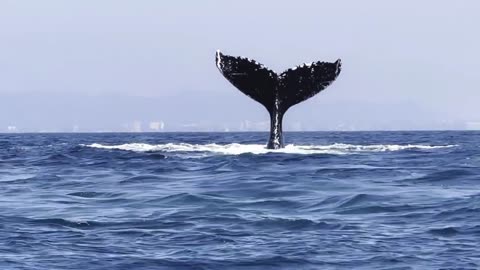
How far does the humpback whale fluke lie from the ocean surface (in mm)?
2518

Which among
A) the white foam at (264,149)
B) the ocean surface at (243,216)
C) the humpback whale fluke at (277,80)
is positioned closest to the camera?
the ocean surface at (243,216)

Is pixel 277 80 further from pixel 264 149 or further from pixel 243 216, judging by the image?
pixel 243 216

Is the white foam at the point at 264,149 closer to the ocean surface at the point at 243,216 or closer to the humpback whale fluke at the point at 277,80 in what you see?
the humpback whale fluke at the point at 277,80

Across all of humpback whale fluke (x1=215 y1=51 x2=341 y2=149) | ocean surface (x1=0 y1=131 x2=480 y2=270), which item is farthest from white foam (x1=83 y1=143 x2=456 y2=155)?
ocean surface (x1=0 y1=131 x2=480 y2=270)

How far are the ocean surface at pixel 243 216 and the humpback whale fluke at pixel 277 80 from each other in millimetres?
2518

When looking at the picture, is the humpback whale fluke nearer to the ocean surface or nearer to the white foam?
the white foam

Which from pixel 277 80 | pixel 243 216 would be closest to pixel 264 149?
pixel 277 80

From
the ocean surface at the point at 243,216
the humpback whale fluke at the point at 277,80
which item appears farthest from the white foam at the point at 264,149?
the ocean surface at the point at 243,216

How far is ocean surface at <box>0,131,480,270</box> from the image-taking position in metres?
7.91

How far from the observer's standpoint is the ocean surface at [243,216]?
791cm

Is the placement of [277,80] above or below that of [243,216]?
above

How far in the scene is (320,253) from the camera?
8078 millimetres

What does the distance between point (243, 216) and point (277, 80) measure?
973 centimetres

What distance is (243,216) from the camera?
1023 centimetres
